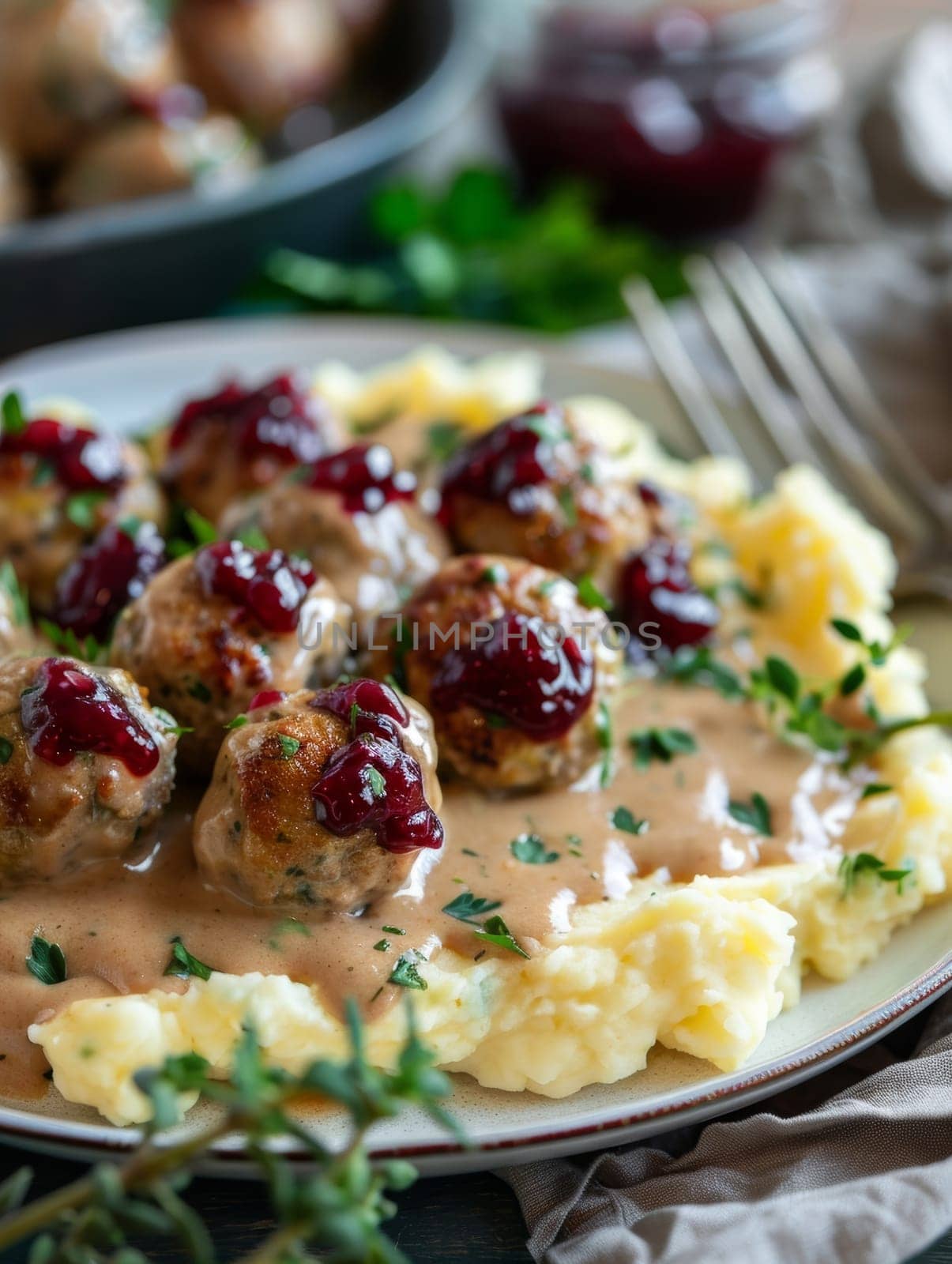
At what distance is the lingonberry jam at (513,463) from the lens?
5.39 m

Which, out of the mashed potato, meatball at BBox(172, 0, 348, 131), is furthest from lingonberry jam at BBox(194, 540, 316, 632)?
meatball at BBox(172, 0, 348, 131)

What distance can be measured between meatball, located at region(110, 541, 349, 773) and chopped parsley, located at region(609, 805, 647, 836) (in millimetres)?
1080

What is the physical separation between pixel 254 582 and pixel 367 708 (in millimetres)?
643

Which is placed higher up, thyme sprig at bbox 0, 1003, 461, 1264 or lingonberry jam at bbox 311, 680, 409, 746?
thyme sprig at bbox 0, 1003, 461, 1264

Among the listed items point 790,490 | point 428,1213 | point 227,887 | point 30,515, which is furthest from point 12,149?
point 428,1213

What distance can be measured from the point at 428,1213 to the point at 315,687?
1.64 meters

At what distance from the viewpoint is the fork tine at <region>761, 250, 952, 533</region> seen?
6.79 metres

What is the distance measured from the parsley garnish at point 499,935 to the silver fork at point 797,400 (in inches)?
109

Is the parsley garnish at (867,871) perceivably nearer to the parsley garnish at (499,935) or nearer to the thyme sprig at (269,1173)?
the parsley garnish at (499,935)

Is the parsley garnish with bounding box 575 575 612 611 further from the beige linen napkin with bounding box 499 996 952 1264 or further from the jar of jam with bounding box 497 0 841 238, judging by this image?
the jar of jam with bounding box 497 0 841 238

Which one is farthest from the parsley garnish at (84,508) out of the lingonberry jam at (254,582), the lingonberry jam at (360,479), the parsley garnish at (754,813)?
the parsley garnish at (754,813)

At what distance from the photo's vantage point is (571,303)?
8781 millimetres

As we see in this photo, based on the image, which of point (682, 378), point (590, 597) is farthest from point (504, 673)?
point (682, 378)

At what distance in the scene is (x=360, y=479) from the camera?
17.4 ft
